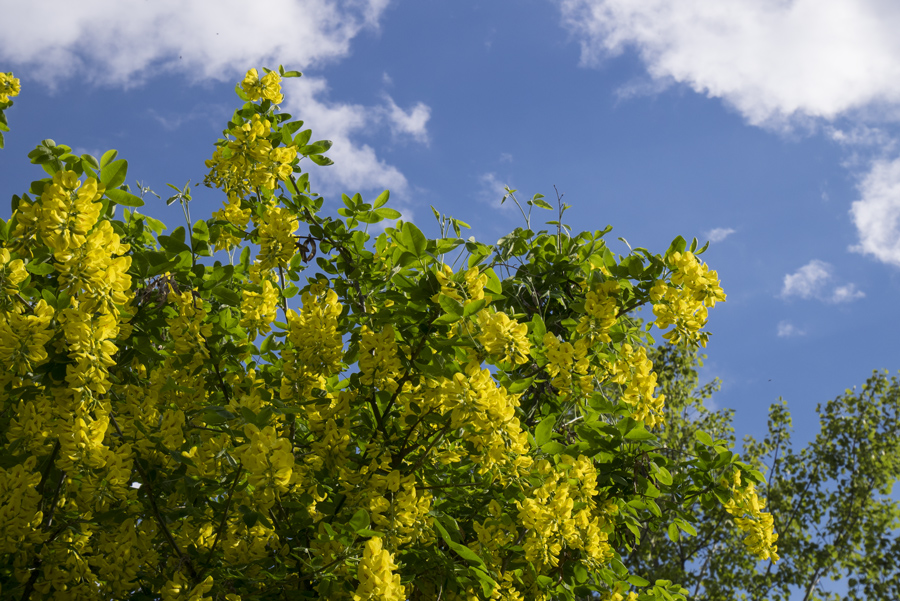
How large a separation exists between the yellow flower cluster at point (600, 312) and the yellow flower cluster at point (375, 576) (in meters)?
1.39

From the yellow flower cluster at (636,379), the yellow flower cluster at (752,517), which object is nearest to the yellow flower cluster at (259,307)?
the yellow flower cluster at (636,379)

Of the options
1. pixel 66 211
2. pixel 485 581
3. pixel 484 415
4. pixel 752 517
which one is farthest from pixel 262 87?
pixel 752 517

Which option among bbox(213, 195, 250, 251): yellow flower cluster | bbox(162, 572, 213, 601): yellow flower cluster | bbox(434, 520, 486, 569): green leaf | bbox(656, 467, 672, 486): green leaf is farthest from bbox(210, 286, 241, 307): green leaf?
bbox(656, 467, 672, 486): green leaf

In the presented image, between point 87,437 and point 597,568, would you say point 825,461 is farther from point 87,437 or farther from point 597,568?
point 87,437

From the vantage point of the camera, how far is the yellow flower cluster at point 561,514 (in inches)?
107

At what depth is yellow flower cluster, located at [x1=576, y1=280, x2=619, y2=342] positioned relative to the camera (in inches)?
118

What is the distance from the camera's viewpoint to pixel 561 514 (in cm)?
270

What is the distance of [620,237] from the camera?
10.7 ft

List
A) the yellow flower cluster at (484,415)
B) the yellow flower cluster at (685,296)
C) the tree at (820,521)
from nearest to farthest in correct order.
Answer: the yellow flower cluster at (484,415)
the yellow flower cluster at (685,296)
the tree at (820,521)

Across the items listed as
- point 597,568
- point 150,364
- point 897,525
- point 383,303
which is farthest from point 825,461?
point 150,364

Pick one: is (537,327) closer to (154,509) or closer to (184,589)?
(154,509)

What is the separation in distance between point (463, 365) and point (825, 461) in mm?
9761

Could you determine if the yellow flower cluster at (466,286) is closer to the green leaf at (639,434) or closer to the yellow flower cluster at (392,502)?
the yellow flower cluster at (392,502)

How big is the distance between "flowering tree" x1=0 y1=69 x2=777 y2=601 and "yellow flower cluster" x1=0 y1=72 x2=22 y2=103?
1512 millimetres
